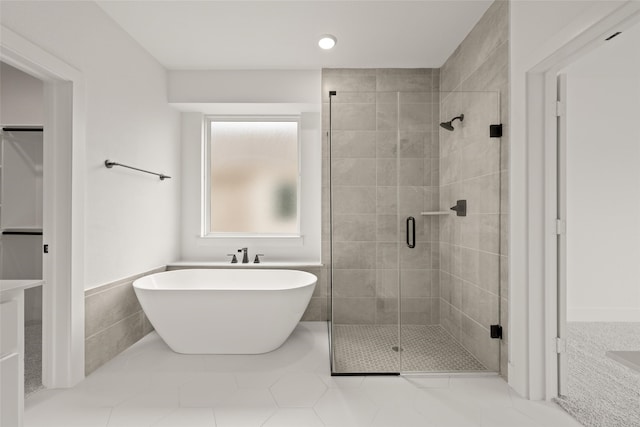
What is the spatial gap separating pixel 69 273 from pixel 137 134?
1363 millimetres

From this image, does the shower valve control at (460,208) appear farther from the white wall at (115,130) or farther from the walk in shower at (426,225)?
the white wall at (115,130)

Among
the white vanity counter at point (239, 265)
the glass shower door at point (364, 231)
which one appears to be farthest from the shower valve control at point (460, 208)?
the white vanity counter at point (239, 265)

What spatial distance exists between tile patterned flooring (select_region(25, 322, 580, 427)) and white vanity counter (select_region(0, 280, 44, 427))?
71 centimetres

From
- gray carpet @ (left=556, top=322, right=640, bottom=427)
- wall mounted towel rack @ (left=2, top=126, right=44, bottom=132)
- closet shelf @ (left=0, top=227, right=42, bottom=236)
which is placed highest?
wall mounted towel rack @ (left=2, top=126, right=44, bottom=132)

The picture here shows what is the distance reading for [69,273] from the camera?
7.66ft

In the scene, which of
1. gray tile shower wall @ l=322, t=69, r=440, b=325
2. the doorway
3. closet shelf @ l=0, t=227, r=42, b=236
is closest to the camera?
gray tile shower wall @ l=322, t=69, r=440, b=325

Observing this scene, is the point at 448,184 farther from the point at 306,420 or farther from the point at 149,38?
the point at 149,38

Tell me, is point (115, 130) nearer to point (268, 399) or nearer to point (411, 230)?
point (268, 399)

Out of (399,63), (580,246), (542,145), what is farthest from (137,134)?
(580,246)

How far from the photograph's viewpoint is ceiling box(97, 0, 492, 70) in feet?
8.65

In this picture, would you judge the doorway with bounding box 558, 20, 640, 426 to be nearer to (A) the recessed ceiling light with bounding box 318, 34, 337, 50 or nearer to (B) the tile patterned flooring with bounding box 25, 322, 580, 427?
(B) the tile patterned flooring with bounding box 25, 322, 580, 427

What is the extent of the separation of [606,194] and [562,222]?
236cm

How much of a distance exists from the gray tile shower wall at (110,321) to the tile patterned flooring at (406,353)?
1.72 m

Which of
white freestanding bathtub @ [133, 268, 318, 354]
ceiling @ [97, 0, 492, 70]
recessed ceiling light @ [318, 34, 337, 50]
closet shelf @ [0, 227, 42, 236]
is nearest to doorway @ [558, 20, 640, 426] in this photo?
ceiling @ [97, 0, 492, 70]
